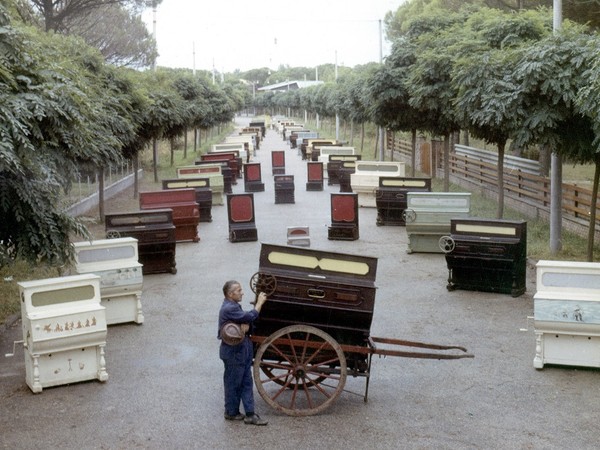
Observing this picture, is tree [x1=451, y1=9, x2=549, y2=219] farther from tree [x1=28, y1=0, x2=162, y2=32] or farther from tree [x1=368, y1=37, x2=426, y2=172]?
tree [x1=28, y1=0, x2=162, y2=32]

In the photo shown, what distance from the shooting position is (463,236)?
597 inches

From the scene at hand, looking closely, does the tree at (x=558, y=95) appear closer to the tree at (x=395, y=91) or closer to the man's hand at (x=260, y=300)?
the man's hand at (x=260, y=300)

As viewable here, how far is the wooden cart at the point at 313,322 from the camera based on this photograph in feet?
30.2

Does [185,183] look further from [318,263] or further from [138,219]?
[318,263]

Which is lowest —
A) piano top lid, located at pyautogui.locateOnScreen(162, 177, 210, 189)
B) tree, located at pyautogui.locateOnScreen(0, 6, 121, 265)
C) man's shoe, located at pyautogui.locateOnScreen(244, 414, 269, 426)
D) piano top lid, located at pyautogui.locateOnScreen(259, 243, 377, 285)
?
man's shoe, located at pyautogui.locateOnScreen(244, 414, 269, 426)

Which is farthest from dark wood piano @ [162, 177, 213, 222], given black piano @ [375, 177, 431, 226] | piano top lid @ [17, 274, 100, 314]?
piano top lid @ [17, 274, 100, 314]

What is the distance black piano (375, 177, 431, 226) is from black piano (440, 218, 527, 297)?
841cm

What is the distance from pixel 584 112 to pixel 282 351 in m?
8.27

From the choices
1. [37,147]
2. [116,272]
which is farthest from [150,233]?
[37,147]

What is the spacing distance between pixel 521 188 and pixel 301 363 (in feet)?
61.3

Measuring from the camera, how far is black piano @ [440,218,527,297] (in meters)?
14.8

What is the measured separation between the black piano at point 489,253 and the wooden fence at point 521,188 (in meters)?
5.83

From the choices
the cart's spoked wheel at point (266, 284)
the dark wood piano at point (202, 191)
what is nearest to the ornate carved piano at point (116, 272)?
the cart's spoked wheel at point (266, 284)

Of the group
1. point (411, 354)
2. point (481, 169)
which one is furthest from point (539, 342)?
point (481, 169)
